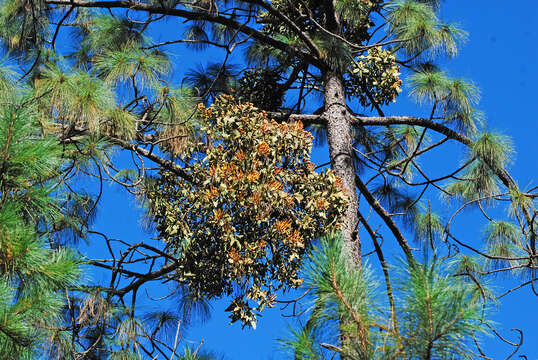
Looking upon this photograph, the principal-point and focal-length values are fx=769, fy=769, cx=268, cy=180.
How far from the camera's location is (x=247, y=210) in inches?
207

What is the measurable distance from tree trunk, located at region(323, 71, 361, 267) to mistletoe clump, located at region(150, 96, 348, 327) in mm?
451

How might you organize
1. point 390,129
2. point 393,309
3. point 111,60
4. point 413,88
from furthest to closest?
point 390,129 → point 413,88 → point 111,60 → point 393,309

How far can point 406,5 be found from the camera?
24.7ft

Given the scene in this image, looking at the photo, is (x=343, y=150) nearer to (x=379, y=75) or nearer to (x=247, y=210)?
(x=379, y=75)

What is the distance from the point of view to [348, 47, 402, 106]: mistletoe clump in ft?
23.9

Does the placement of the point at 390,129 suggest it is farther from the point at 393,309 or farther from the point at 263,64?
the point at 393,309

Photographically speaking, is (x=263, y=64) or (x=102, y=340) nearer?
(x=102, y=340)

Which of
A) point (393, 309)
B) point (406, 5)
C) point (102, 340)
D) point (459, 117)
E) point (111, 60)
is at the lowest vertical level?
point (393, 309)

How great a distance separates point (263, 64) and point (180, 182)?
9.73 ft

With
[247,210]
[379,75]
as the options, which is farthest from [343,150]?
[247,210]

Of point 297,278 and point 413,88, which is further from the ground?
point 413,88

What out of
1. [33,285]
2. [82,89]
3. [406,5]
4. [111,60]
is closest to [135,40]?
[111,60]

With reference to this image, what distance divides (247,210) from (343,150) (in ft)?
5.52

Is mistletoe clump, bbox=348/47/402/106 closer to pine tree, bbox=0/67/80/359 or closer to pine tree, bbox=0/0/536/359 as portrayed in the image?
pine tree, bbox=0/0/536/359
